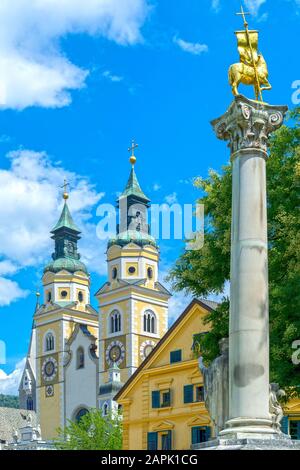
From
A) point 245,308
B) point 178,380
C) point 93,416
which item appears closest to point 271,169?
point 245,308

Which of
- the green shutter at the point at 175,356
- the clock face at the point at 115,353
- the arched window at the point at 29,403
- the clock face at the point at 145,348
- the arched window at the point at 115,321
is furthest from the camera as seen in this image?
the arched window at the point at 29,403

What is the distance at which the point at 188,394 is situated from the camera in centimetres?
4956

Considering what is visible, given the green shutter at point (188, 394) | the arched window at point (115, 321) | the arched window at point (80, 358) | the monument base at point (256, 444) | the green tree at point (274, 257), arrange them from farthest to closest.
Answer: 1. the arched window at point (80, 358)
2. the arched window at point (115, 321)
3. the green shutter at point (188, 394)
4. the green tree at point (274, 257)
5. the monument base at point (256, 444)

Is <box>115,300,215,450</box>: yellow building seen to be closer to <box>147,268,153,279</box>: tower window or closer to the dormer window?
<box>147,268,153,279</box>: tower window

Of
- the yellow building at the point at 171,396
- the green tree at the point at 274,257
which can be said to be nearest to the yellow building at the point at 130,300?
the yellow building at the point at 171,396

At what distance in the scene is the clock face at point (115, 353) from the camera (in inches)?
3782

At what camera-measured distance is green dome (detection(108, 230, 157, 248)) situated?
10350 cm

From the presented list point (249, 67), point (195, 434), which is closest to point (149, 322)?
point (195, 434)

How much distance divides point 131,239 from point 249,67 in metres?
85.5

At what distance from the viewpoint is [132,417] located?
5275 cm

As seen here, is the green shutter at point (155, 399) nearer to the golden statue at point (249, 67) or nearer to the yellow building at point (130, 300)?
the golden statue at point (249, 67)

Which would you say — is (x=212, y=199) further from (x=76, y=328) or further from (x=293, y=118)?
(x=76, y=328)

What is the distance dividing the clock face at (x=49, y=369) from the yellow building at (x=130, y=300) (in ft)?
28.9
